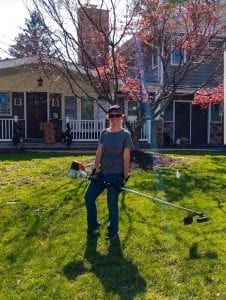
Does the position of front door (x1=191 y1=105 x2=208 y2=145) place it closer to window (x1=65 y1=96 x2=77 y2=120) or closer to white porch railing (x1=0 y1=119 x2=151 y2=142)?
white porch railing (x1=0 y1=119 x2=151 y2=142)

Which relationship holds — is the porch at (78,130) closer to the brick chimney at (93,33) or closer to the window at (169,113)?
the window at (169,113)

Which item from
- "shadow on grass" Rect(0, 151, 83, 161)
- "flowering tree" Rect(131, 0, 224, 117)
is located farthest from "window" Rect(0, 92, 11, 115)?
"flowering tree" Rect(131, 0, 224, 117)

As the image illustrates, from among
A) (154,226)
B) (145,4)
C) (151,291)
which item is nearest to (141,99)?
(145,4)

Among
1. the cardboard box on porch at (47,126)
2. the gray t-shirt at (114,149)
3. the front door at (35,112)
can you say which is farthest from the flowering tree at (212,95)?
the gray t-shirt at (114,149)

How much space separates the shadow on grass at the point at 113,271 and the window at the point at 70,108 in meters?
15.4

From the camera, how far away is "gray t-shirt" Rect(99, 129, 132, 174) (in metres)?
5.96

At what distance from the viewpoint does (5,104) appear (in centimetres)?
2020

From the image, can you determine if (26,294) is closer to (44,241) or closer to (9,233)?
(44,241)

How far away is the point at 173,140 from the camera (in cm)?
2150

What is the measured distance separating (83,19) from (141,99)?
2.52 m

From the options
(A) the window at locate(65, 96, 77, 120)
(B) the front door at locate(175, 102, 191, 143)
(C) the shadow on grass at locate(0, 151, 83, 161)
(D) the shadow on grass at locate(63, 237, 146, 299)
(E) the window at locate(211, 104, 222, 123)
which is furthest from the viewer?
(E) the window at locate(211, 104, 222, 123)

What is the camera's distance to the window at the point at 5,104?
20.2m

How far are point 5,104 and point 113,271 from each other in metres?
16.0

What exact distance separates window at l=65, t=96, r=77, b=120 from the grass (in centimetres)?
1198
